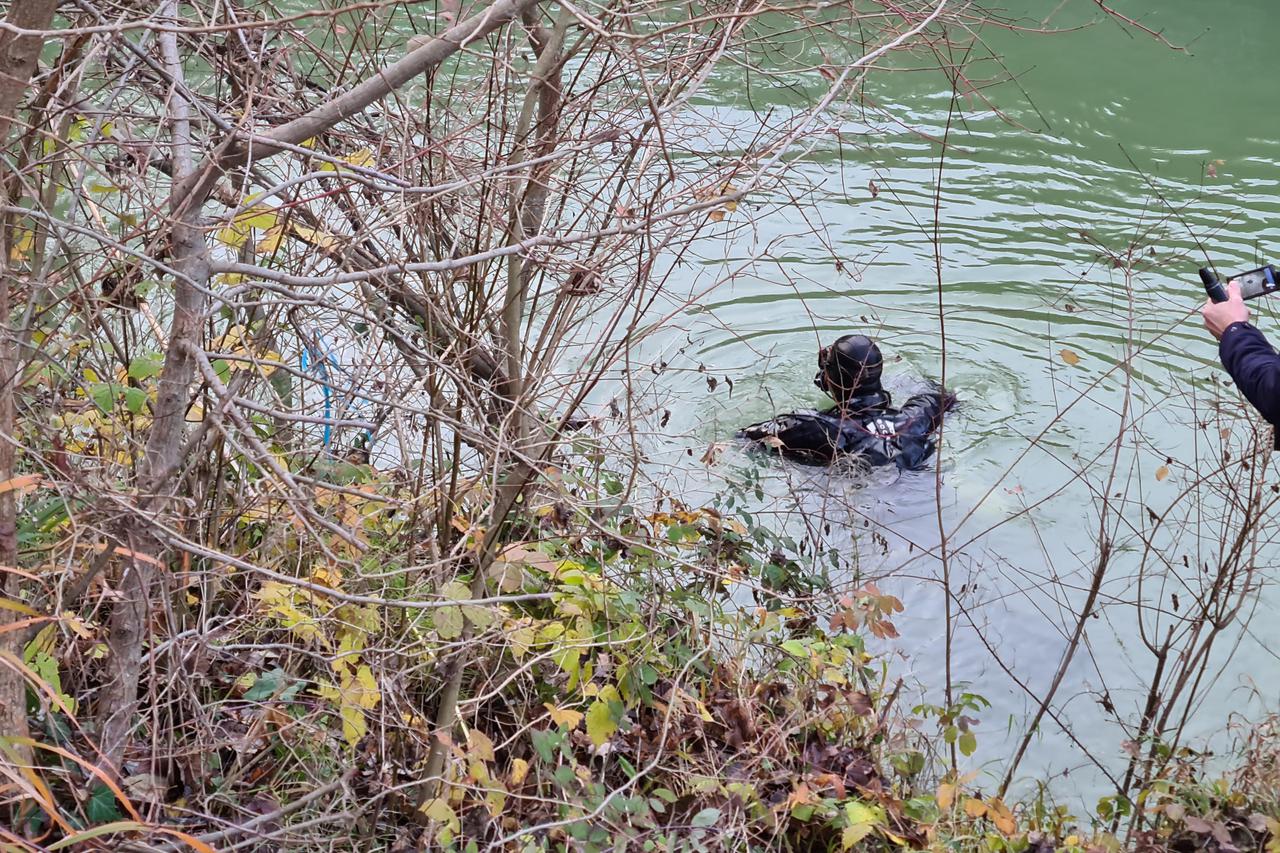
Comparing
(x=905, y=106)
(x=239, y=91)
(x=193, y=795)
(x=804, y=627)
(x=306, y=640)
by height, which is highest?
(x=905, y=106)

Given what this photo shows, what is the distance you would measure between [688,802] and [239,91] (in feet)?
7.70

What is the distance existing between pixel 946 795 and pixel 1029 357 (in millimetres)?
4245

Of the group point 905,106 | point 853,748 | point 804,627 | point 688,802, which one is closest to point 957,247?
point 905,106

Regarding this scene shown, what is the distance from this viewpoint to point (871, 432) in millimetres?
5441

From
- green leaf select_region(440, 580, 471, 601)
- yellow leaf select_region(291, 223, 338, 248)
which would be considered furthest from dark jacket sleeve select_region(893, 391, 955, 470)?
green leaf select_region(440, 580, 471, 601)

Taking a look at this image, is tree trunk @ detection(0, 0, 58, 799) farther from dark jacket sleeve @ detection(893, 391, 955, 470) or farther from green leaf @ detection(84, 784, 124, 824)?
dark jacket sleeve @ detection(893, 391, 955, 470)

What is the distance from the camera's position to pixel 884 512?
220 inches

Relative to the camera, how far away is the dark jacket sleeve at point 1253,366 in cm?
327

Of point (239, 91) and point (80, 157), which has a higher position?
point (239, 91)

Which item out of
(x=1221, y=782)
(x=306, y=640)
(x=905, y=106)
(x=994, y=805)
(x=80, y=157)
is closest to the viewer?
(x=80, y=157)

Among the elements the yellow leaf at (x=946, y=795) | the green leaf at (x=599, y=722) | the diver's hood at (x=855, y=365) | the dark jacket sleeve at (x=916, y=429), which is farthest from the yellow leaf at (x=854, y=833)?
the dark jacket sleeve at (x=916, y=429)

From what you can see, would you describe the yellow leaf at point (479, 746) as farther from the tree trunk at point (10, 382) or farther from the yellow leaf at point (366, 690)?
the tree trunk at point (10, 382)

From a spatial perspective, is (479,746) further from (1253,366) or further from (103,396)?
(1253,366)

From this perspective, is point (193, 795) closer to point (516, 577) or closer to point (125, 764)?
point (125, 764)
